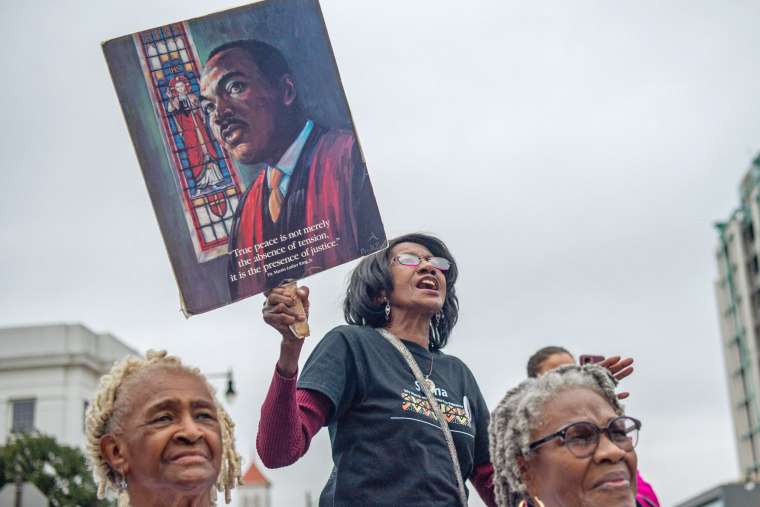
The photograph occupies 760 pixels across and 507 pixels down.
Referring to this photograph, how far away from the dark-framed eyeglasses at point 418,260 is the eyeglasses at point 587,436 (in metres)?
1.38

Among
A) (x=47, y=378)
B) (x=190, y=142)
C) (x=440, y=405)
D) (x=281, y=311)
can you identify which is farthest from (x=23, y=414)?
(x=281, y=311)

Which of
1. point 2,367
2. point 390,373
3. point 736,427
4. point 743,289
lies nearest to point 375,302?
point 390,373

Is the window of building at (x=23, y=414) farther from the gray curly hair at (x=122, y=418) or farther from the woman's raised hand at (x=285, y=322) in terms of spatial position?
the woman's raised hand at (x=285, y=322)

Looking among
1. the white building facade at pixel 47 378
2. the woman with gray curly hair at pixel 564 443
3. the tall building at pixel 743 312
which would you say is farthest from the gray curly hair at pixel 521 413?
the tall building at pixel 743 312

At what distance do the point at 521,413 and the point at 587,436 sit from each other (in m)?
0.27

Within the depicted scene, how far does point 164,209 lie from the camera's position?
3.68 meters

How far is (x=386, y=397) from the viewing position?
13.2 feet

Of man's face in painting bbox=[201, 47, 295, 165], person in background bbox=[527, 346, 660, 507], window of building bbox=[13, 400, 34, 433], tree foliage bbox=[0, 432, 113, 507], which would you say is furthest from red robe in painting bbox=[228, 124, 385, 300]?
window of building bbox=[13, 400, 34, 433]

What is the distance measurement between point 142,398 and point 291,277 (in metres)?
0.74

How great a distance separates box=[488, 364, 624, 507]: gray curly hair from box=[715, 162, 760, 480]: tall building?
64.5 m

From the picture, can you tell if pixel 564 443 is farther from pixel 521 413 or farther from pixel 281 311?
pixel 281 311

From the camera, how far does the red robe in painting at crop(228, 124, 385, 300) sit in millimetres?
3734

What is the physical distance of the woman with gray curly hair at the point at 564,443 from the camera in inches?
127

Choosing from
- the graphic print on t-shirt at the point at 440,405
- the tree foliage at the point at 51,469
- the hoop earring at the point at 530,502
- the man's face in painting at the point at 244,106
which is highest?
the tree foliage at the point at 51,469
